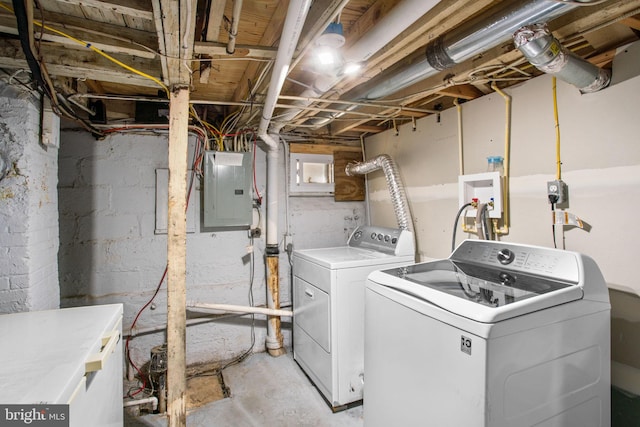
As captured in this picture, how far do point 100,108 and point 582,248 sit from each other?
10.8ft

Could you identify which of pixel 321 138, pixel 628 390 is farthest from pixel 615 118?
pixel 321 138

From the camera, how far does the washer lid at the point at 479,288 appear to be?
107cm

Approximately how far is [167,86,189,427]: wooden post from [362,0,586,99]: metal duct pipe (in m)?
1.17

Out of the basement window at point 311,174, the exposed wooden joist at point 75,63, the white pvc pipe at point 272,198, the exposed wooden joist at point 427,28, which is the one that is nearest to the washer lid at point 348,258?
the white pvc pipe at point 272,198

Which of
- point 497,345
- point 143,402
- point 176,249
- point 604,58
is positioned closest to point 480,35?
point 604,58

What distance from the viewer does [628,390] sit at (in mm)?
1420

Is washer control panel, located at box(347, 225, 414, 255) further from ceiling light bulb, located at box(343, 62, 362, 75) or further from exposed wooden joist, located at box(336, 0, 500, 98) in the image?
ceiling light bulb, located at box(343, 62, 362, 75)

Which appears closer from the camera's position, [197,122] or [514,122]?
[514,122]

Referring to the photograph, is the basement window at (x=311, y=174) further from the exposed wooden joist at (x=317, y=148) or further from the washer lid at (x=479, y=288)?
the washer lid at (x=479, y=288)

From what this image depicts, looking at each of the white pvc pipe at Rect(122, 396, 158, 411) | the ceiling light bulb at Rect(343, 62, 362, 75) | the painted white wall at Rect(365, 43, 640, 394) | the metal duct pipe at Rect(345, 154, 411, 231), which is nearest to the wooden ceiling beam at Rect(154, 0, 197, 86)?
the ceiling light bulb at Rect(343, 62, 362, 75)

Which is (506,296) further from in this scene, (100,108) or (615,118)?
(100,108)

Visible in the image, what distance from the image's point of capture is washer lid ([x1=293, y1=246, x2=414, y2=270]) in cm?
213
